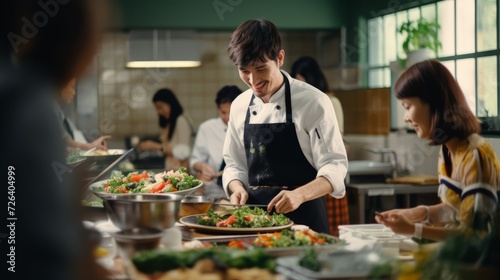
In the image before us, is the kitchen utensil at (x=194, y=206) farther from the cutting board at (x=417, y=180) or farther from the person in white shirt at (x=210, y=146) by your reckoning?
the cutting board at (x=417, y=180)

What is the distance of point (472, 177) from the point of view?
2486 mm

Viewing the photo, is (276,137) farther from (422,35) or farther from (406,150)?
(406,150)

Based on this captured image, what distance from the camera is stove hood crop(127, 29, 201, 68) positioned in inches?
316

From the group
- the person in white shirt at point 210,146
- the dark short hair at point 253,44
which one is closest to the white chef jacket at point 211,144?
the person in white shirt at point 210,146

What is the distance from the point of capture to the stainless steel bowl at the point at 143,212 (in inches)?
88.2

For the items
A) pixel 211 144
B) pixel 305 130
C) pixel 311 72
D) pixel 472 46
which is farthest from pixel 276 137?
pixel 472 46

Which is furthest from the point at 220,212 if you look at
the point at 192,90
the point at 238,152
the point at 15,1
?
the point at 192,90

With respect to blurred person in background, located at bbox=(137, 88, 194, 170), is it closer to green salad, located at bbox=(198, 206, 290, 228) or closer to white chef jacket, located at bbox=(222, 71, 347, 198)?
white chef jacket, located at bbox=(222, 71, 347, 198)

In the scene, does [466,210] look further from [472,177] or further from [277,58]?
[277,58]

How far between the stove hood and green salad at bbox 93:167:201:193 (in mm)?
4578

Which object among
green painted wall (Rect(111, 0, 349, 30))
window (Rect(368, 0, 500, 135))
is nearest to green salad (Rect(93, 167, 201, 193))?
window (Rect(368, 0, 500, 135))

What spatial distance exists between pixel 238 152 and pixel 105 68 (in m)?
5.77

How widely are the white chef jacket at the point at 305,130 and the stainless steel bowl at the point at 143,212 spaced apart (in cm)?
122

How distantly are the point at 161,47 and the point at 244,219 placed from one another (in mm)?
5398
